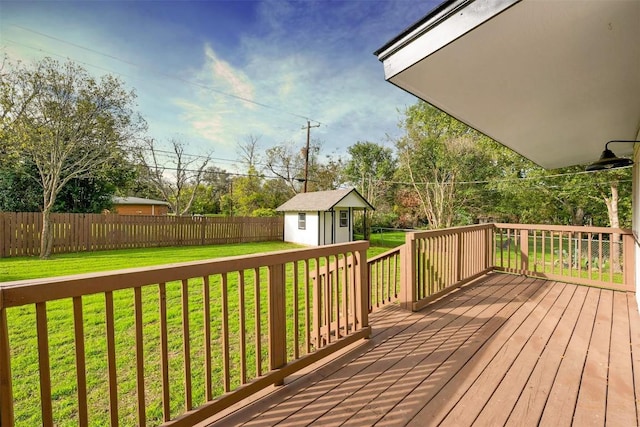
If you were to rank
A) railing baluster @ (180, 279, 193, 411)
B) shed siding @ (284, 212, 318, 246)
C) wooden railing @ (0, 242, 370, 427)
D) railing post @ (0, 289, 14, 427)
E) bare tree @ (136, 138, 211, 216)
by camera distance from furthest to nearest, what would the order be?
bare tree @ (136, 138, 211, 216), shed siding @ (284, 212, 318, 246), railing baluster @ (180, 279, 193, 411), wooden railing @ (0, 242, 370, 427), railing post @ (0, 289, 14, 427)

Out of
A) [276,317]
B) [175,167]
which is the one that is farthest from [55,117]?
[276,317]

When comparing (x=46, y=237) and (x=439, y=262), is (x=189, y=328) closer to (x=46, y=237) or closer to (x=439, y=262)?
(x=439, y=262)

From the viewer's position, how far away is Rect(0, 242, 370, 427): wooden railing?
4.09ft

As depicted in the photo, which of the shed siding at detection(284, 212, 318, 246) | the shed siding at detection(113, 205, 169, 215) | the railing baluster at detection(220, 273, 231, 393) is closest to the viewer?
the railing baluster at detection(220, 273, 231, 393)

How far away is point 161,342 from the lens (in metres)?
1.49

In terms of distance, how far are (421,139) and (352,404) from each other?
17.1 metres

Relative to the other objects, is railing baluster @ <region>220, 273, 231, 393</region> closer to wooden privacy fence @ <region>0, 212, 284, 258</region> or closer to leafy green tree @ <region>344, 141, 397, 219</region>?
wooden privacy fence @ <region>0, 212, 284, 258</region>

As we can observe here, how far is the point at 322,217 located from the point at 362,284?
1123 cm

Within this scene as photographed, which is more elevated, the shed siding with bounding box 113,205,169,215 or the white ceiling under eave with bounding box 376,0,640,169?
the white ceiling under eave with bounding box 376,0,640,169

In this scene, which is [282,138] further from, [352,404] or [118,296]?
[352,404]

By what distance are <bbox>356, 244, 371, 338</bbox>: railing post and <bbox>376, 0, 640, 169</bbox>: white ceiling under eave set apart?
1400 millimetres

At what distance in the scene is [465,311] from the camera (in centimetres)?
358

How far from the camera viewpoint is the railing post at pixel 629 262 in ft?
13.7

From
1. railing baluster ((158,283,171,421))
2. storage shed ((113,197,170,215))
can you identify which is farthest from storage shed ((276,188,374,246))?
railing baluster ((158,283,171,421))
